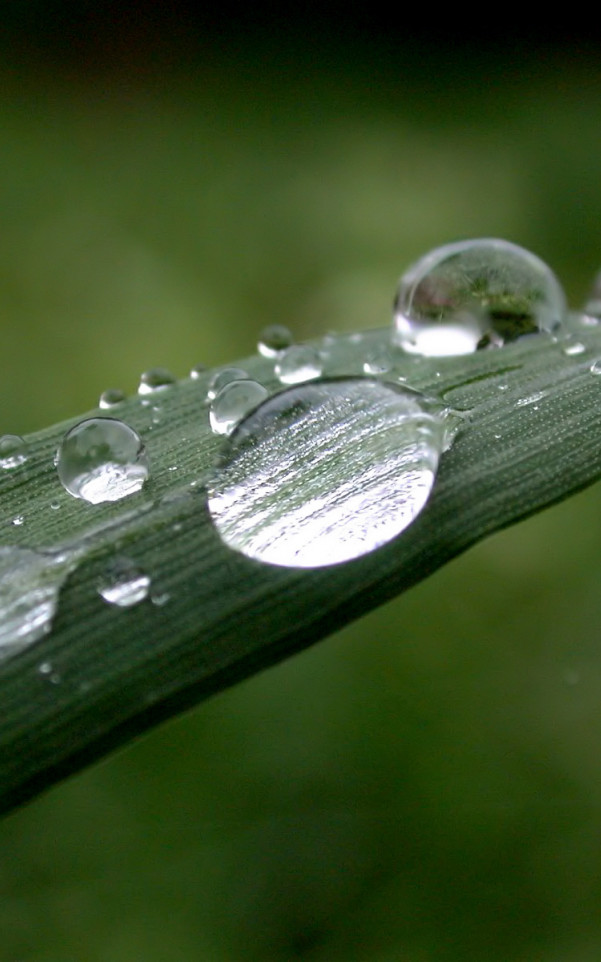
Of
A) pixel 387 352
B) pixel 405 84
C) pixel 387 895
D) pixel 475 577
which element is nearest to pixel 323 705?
pixel 387 895

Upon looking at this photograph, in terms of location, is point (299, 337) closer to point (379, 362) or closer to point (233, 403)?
point (379, 362)

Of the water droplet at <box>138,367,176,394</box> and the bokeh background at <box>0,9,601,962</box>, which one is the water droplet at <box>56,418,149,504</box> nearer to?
the water droplet at <box>138,367,176,394</box>

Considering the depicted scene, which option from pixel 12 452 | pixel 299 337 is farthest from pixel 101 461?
pixel 299 337

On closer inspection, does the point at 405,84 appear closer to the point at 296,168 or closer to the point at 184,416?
the point at 296,168

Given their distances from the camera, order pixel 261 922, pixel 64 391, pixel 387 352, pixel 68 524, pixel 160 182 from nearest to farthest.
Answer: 1. pixel 68 524
2. pixel 387 352
3. pixel 261 922
4. pixel 64 391
5. pixel 160 182

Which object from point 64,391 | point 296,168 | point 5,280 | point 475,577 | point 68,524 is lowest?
point 68,524

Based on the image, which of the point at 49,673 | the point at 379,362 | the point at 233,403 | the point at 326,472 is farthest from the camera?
the point at 379,362

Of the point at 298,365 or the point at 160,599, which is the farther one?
the point at 298,365
